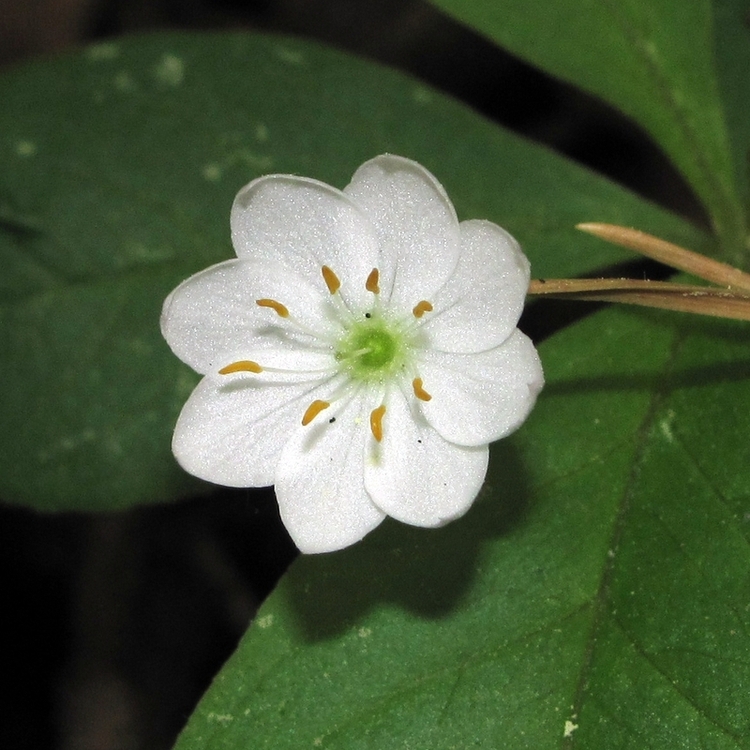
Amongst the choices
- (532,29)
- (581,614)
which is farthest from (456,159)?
(581,614)

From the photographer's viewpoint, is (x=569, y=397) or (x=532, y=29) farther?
(x=532, y=29)

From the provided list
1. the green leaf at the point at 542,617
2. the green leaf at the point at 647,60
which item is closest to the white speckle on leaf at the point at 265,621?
the green leaf at the point at 542,617

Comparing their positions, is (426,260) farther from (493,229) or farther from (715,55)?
(715,55)

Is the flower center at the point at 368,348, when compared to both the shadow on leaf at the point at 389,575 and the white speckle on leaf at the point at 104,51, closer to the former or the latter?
the shadow on leaf at the point at 389,575

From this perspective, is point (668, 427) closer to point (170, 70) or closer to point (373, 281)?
point (373, 281)

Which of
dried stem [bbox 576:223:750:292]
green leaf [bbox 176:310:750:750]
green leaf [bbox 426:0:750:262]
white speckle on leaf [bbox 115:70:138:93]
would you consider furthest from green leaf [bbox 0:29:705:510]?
green leaf [bbox 176:310:750:750]

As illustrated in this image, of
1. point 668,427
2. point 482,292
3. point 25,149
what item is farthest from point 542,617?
point 25,149
